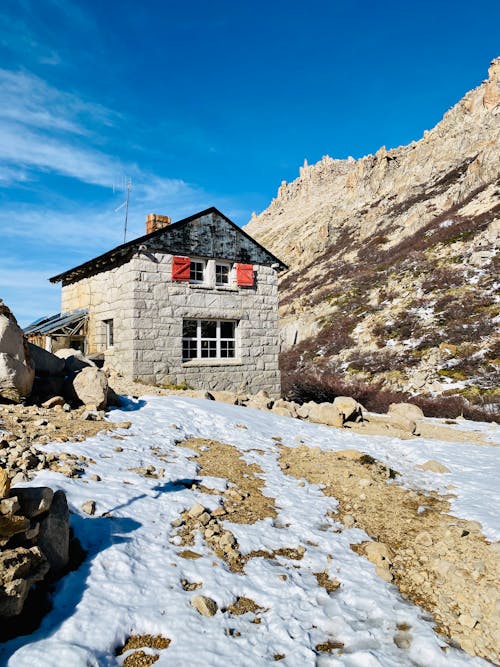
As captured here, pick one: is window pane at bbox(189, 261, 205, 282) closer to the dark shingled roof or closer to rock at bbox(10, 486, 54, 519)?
the dark shingled roof

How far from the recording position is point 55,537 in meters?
3.76

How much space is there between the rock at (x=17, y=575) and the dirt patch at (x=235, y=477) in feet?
8.12

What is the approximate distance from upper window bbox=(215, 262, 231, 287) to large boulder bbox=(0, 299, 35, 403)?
27.2ft

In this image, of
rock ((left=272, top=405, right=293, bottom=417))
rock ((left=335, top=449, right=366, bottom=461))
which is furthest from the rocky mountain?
rock ((left=335, top=449, right=366, bottom=461))

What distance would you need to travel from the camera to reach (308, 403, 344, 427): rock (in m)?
12.1

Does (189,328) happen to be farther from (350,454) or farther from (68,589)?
(68,589)

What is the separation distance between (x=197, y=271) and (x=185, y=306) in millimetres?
1467

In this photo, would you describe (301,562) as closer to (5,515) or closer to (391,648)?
(391,648)

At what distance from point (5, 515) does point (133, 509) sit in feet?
6.03

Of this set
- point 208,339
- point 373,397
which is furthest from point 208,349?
point 373,397

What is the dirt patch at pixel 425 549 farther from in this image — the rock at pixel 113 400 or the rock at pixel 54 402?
the rock at pixel 54 402

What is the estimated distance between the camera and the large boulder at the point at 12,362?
25.3 ft

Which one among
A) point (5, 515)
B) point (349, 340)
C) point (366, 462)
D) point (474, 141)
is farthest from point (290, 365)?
point (474, 141)

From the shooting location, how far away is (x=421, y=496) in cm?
693
